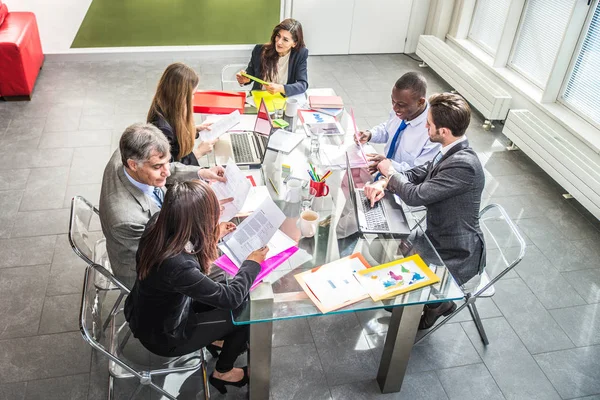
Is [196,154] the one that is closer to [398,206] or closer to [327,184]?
[327,184]

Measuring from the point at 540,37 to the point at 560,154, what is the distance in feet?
4.96

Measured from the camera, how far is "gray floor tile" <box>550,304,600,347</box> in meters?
3.31

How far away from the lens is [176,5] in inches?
315

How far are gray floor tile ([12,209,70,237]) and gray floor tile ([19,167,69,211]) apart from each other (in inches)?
3.0

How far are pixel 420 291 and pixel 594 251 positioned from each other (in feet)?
7.71

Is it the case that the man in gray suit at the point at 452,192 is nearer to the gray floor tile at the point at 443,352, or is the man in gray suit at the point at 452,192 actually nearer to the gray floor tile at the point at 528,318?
the gray floor tile at the point at 443,352

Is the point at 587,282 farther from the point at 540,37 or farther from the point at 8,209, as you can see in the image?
the point at 8,209

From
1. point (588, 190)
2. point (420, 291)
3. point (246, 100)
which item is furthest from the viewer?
point (588, 190)

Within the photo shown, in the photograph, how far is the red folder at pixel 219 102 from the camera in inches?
147

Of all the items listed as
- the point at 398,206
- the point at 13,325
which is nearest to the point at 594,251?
the point at 398,206

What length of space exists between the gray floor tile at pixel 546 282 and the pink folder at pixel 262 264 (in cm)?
206

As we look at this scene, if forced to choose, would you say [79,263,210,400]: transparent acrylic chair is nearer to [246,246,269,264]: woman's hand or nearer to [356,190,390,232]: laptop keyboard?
[246,246,269,264]: woman's hand

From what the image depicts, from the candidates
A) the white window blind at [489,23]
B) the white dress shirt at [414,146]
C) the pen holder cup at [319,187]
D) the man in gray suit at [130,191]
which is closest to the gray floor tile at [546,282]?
the white dress shirt at [414,146]

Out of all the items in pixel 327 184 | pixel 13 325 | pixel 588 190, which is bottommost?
pixel 13 325
